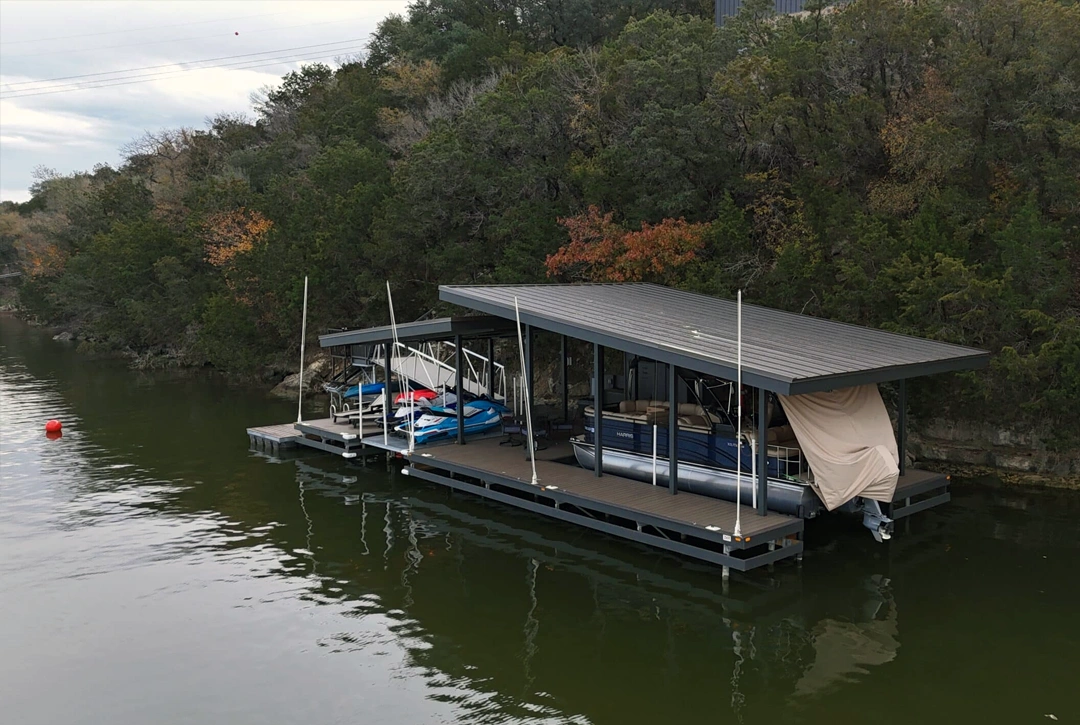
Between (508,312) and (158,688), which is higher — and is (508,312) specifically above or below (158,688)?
above

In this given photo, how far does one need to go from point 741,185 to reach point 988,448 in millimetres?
10222

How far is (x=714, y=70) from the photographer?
27.6 m

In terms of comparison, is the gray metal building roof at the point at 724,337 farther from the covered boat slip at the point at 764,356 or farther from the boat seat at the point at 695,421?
the boat seat at the point at 695,421

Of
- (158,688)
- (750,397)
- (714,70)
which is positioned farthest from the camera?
(714,70)

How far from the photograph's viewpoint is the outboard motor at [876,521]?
1496 centimetres

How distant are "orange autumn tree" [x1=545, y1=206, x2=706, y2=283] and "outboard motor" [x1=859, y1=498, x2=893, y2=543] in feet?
35.6

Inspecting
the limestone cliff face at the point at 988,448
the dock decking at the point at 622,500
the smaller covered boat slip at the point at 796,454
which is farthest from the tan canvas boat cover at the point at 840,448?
the limestone cliff face at the point at 988,448

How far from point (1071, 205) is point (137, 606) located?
19.9 m

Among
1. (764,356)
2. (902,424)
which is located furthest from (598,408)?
(902,424)

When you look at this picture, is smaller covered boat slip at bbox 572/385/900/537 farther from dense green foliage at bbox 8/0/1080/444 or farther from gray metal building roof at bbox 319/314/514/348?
dense green foliage at bbox 8/0/1080/444

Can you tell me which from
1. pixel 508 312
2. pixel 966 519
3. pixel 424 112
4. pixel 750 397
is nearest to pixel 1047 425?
pixel 966 519

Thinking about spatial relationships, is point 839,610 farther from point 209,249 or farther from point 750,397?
point 209,249

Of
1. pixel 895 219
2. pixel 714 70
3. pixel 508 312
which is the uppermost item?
pixel 714 70

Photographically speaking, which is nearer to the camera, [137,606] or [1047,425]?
[137,606]
